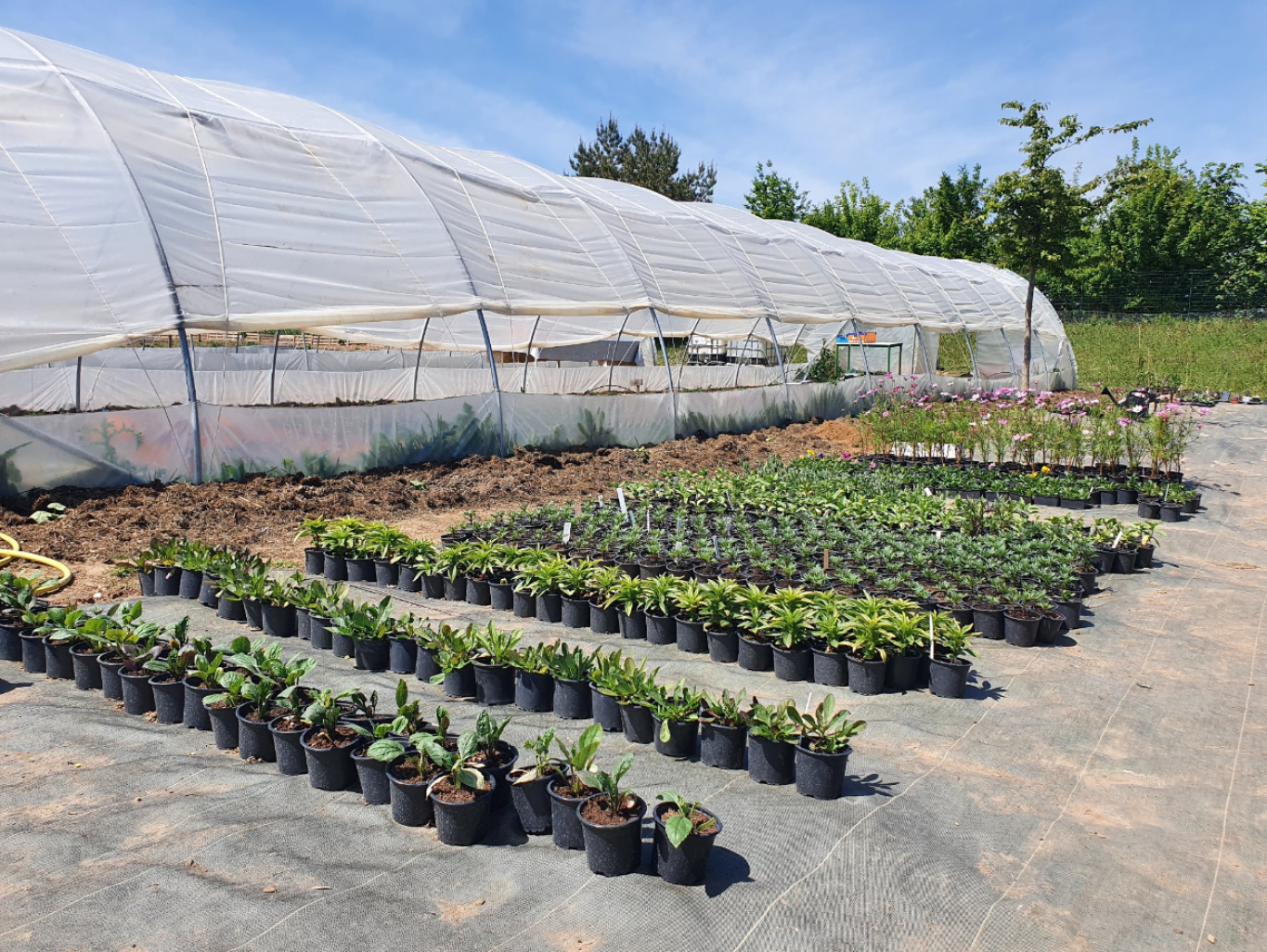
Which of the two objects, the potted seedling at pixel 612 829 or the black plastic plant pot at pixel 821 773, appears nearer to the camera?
the potted seedling at pixel 612 829

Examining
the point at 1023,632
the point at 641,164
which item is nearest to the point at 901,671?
the point at 1023,632

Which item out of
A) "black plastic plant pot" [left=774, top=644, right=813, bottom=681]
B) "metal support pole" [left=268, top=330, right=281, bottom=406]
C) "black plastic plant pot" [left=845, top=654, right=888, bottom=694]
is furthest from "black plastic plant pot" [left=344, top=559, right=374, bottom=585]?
"metal support pole" [left=268, top=330, right=281, bottom=406]

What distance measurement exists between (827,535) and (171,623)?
475 centimetres

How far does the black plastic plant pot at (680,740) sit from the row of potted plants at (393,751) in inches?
15.8

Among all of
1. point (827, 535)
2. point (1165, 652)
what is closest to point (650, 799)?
point (1165, 652)

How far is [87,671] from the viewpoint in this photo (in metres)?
4.47

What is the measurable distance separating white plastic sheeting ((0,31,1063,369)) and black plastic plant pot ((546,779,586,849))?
7.69 m

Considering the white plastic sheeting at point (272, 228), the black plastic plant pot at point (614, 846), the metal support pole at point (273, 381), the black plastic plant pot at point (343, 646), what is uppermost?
the white plastic sheeting at point (272, 228)

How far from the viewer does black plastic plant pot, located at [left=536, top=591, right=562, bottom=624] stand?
572cm

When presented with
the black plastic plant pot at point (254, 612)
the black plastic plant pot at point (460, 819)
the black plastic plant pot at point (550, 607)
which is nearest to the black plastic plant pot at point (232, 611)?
the black plastic plant pot at point (254, 612)

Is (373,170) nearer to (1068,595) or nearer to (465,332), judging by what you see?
(465,332)

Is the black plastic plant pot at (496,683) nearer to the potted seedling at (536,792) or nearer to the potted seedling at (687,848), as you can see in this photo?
the potted seedling at (536,792)

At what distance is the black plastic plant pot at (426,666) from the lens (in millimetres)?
4637

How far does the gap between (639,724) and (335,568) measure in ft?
12.4
